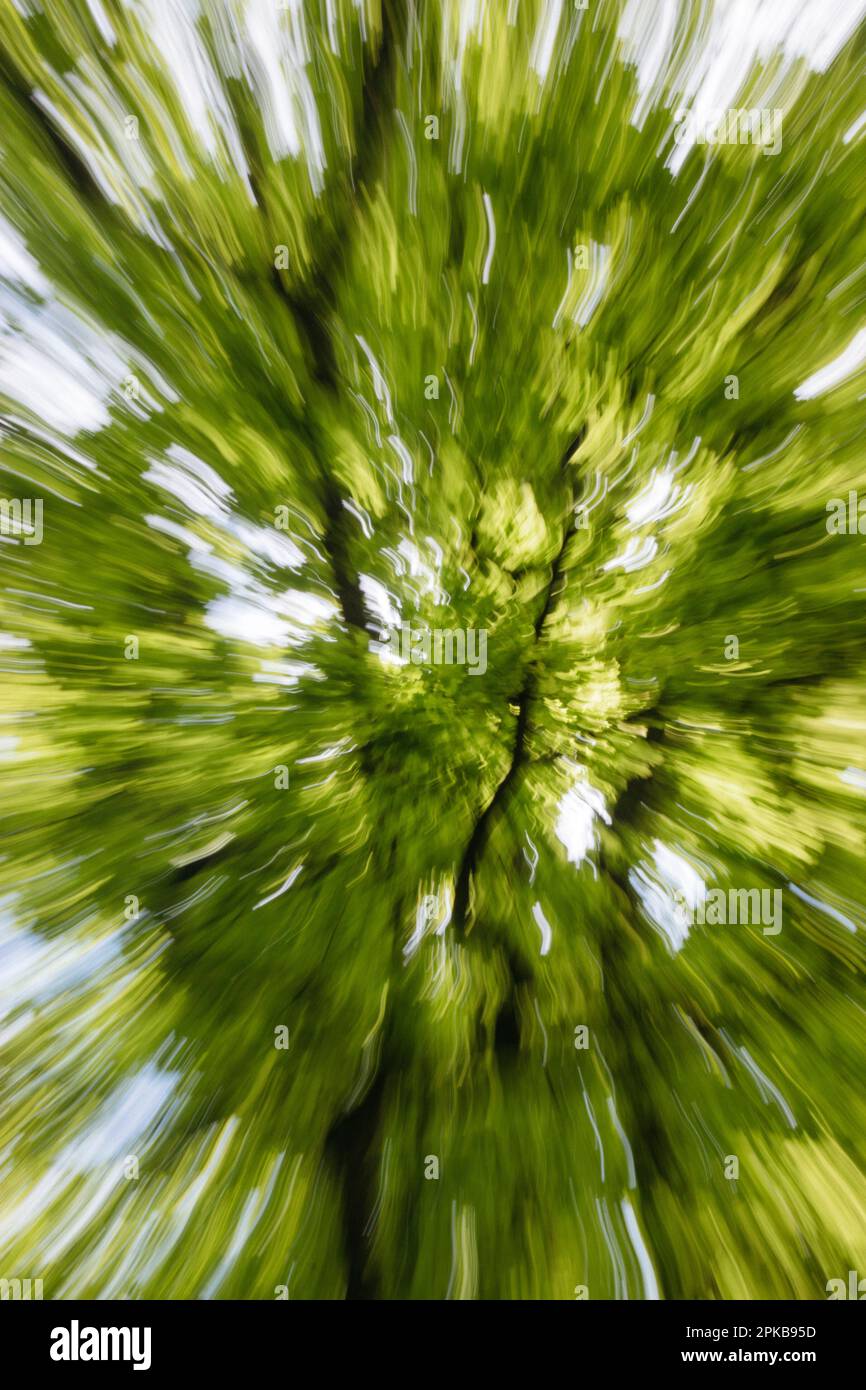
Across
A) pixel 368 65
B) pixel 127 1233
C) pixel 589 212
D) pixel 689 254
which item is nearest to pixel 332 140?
pixel 368 65

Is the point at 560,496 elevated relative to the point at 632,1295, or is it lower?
→ elevated

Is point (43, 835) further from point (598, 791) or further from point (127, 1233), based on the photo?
point (598, 791)

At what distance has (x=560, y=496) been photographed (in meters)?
0.80

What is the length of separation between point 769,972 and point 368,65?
3.96 ft

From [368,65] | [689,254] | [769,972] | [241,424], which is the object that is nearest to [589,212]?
[689,254]

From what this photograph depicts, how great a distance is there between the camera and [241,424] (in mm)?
778
